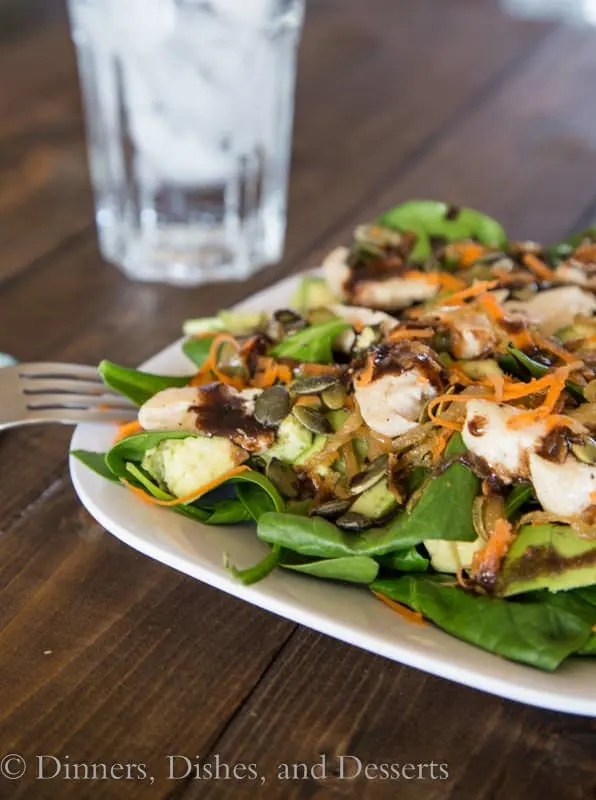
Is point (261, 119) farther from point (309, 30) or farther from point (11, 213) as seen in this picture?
point (309, 30)

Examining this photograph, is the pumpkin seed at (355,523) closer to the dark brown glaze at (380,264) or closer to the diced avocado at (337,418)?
the diced avocado at (337,418)

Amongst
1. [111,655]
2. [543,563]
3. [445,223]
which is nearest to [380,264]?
[445,223]

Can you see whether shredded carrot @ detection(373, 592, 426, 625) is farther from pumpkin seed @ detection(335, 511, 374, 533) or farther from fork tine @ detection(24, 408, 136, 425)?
fork tine @ detection(24, 408, 136, 425)

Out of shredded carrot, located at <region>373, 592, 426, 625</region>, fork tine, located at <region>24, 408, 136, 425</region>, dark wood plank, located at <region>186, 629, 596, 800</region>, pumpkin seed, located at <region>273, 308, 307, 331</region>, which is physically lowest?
dark wood plank, located at <region>186, 629, 596, 800</region>

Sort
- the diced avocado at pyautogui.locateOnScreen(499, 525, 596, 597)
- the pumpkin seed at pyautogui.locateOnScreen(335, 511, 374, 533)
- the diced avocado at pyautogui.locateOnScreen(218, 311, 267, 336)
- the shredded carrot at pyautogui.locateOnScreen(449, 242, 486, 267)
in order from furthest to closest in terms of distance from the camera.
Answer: the shredded carrot at pyautogui.locateOnScreen(449, 242, 486, 267) < the diced avocado at pyautogui.locateOnScreen(218, 311, 267, 336) < the pumpkin seed at pyautogui.locateOnScreen(335, 511, 374, 533) < the diced avocado at pyautogui.locateOnScreen(499, 525, 596, 597)

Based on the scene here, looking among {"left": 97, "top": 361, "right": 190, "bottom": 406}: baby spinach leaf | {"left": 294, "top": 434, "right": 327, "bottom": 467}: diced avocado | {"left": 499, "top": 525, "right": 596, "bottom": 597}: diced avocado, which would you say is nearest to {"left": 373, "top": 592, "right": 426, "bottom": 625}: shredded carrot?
{"left": 499, "top": 525, "right": 596, "bottom": 597}: diced avocado

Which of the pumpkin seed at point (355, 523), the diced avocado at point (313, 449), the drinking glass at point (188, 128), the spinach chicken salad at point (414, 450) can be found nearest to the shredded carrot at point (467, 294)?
the spinach chicken salad at point (414, 450)

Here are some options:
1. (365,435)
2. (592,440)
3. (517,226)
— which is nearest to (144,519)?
(365,435)
